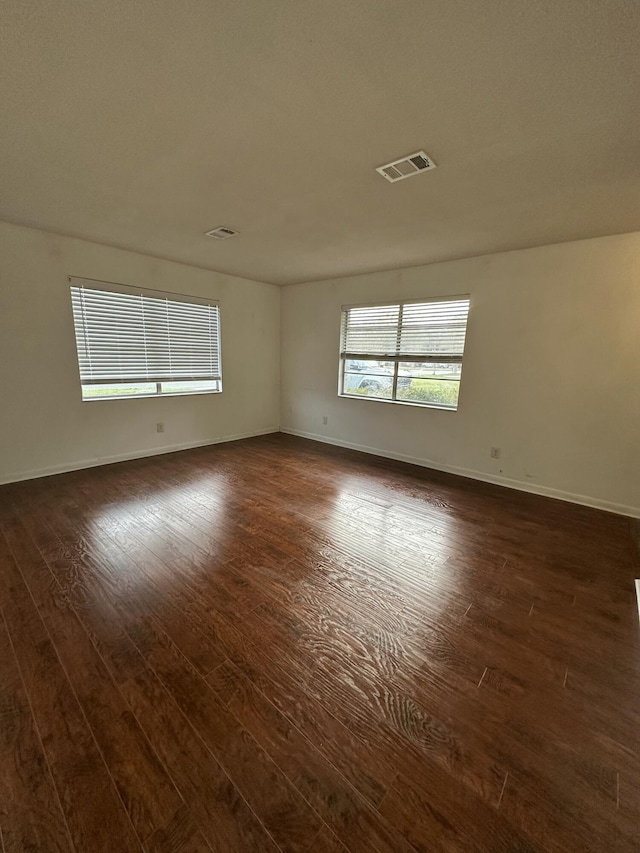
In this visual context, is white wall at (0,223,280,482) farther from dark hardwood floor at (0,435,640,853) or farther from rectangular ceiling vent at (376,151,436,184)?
rectangular ceiling vent at (376,151,436,184)

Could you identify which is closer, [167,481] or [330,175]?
[330,175]

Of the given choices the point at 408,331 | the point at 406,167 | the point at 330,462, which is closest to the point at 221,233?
the point at 406,167

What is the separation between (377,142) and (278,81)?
62 centimetres

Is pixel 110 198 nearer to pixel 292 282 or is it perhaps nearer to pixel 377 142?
pixel 377 142

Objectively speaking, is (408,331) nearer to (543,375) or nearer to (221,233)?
(543,375)

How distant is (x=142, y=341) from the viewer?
428cm

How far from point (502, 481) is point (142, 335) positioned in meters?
4.75

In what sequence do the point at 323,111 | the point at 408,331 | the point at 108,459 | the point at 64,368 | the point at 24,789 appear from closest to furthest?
the point at 24,789
the point at 323,111
the point at 64,368
the point at 108,459
the point at 408,331

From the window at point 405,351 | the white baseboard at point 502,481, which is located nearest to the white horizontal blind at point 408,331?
the window at point 405,351

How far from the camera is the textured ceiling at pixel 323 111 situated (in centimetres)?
119

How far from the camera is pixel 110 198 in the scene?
8.43 feet

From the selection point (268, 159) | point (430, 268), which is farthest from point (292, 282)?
point (268, 159)

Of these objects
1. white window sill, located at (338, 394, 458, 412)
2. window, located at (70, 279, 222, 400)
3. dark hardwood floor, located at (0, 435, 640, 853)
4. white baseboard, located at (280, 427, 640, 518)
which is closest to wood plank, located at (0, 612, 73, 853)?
dark hardwood floor, located at (0, 435, 640, 853)

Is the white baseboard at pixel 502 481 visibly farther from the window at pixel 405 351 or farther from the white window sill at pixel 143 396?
the white window sill at pixel 143 396
